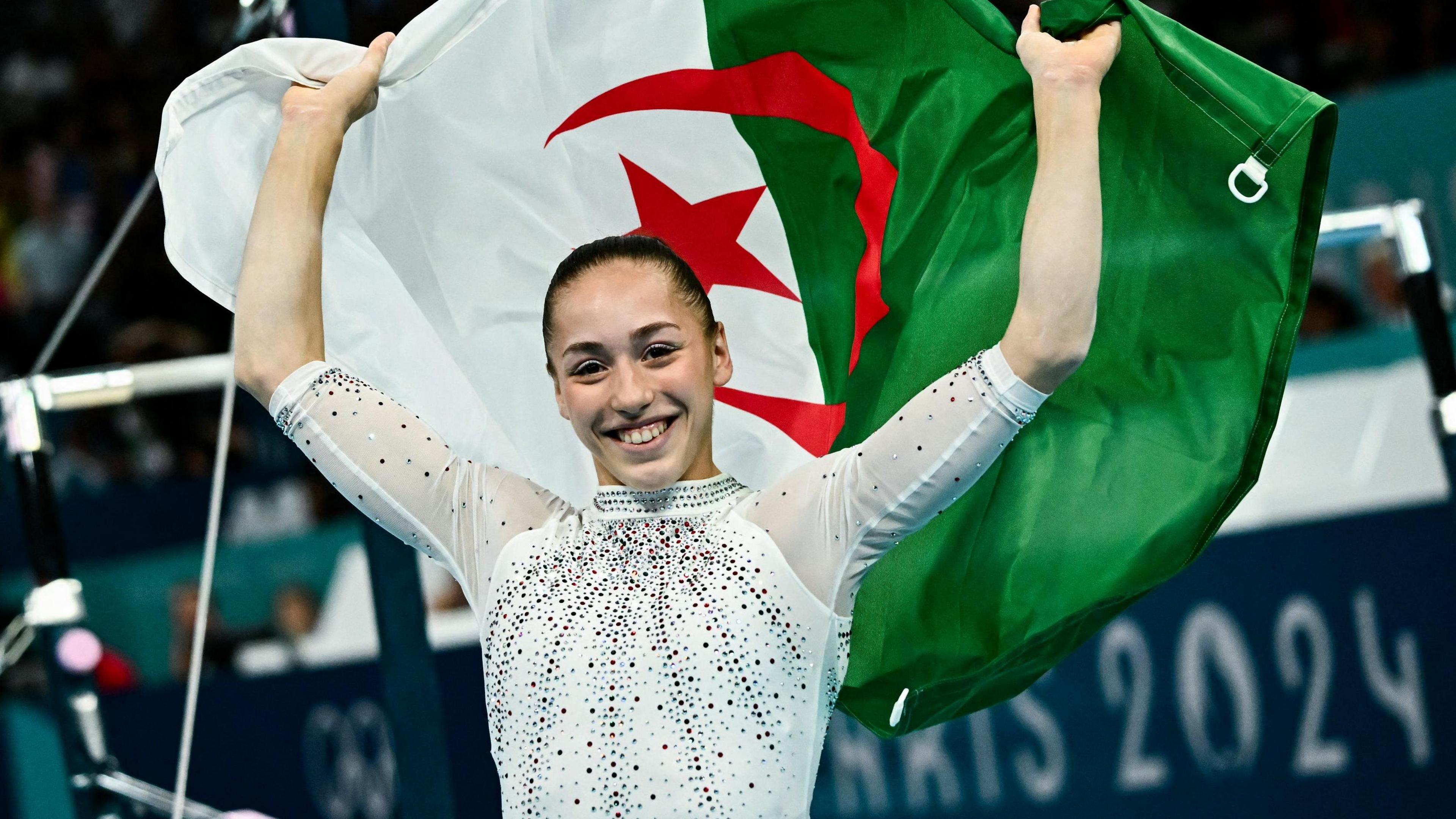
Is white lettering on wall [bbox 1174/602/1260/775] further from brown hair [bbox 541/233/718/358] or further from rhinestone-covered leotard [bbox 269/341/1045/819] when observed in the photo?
brown hair [bbox 541/233/718/358]

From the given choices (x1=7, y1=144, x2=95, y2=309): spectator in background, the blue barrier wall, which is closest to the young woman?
the blue barrier wall

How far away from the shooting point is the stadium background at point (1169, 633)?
3490 mm

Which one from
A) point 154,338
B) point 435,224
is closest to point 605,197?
point 435,224

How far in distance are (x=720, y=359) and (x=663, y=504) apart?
8.0 inches

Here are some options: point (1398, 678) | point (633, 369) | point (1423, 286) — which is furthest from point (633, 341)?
point (1398, 678)

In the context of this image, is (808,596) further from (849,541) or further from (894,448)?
(894,448)

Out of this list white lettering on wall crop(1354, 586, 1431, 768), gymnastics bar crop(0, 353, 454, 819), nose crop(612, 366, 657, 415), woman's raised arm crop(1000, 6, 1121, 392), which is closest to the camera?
woman's raised arm crop(1000, 6, 1121, 392)

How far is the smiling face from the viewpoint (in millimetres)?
1777

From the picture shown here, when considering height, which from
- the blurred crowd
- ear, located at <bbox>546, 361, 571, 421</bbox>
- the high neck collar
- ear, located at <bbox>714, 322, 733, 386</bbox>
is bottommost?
the high neck collar

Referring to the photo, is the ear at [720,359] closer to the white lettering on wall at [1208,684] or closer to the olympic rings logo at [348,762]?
the white lettering on wall at [1208,684]

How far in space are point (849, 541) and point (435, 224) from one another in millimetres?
957

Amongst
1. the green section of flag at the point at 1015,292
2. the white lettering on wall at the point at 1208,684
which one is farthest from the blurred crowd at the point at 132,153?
the green section of flag at the point at 1015,292

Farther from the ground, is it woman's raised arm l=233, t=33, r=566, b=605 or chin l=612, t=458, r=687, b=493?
woman's raised arm l=233, t=33, r=566, b=605

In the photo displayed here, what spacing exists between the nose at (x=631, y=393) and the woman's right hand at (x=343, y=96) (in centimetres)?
60
